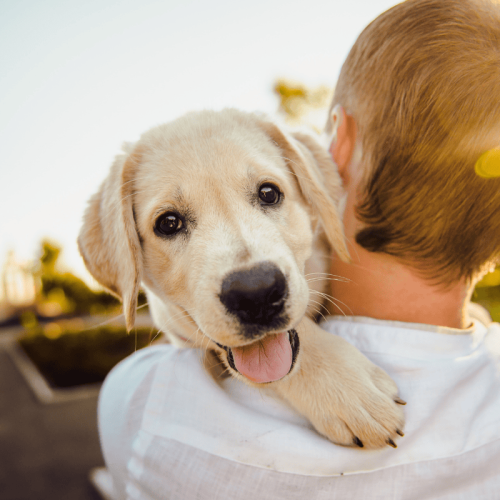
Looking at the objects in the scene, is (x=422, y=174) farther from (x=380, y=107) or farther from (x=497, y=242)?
(x=497, y=242)

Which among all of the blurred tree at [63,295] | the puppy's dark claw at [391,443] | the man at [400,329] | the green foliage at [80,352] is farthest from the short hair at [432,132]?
the blurred tree at [63,295]

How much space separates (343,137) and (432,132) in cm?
54

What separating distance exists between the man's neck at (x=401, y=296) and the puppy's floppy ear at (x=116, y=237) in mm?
1221

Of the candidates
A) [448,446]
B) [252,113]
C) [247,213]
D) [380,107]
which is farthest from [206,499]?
[252,113]

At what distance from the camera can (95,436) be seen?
29.2 feet

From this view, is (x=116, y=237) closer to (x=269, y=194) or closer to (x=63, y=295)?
(x=269, y=194)

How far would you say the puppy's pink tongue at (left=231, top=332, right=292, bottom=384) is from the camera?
1.81 meters

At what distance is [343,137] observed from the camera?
7.16 ft

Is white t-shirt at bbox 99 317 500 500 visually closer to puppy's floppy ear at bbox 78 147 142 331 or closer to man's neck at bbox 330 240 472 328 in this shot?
man's neck at bbox 330 240 472 328

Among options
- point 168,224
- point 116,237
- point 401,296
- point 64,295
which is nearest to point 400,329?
point 401,296

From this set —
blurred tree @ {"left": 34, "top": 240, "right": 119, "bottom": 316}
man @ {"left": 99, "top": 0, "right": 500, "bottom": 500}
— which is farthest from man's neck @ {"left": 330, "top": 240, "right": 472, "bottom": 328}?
blurred tree @ {"left": 34, "top": 240, "right": 119, "bottom": 316}

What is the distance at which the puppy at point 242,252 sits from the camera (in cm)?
172

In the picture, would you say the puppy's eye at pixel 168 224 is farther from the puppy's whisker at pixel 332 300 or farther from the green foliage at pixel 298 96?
the green foliage at pixel 298 96

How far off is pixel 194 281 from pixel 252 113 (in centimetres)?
126
